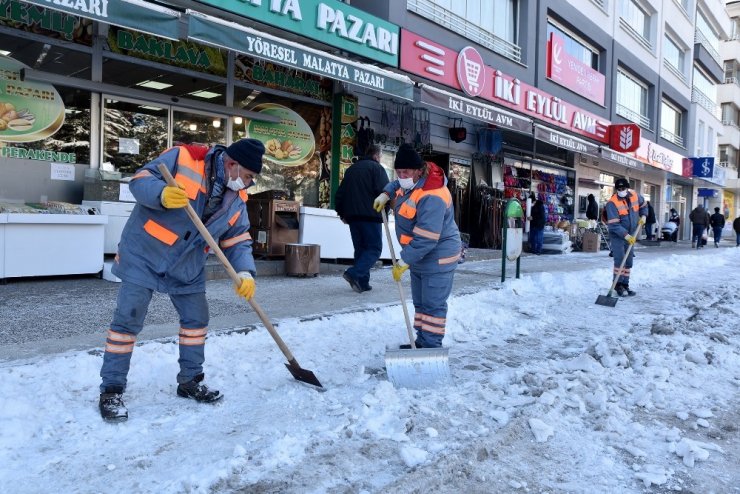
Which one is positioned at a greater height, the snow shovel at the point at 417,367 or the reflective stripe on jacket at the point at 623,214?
the reflective stripe on jacket at the point at 623,214

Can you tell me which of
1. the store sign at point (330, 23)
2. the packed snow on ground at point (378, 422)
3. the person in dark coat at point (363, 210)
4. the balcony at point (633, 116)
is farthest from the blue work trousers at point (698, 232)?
the person in dark coat at point (363, 210)

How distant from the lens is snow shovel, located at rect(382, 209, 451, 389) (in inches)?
154

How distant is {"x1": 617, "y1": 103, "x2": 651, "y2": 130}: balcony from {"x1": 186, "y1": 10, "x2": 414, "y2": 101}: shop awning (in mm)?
14597

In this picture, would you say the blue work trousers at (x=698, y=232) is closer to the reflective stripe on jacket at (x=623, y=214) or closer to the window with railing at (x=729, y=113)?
the reflective stripe on jacket at (x=623, y=214)

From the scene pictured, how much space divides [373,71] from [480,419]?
20.9ft

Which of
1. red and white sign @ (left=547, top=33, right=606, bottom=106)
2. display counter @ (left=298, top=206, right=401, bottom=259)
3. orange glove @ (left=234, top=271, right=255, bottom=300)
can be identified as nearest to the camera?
orange glove @ (left=234, top=271, right=255, bottom=300)

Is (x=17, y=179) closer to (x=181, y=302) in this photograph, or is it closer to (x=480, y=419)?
(x=181, y=302)

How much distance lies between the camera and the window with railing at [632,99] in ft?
69.4

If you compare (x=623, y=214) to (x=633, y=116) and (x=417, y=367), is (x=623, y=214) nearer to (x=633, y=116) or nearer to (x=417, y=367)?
(x=417, y=367)

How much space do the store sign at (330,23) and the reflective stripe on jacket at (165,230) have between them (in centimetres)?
472

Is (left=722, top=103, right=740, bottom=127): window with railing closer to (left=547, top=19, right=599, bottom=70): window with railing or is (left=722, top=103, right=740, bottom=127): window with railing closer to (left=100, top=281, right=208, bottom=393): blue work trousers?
(left=547, top=19, right=599, bottom=70): window with railing

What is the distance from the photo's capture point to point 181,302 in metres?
3.47

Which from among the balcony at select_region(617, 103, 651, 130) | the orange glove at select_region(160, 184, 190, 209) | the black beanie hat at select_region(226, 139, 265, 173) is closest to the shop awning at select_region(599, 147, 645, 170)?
the balcony at select_region(617, 103, 651, 130)

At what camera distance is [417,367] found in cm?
397
